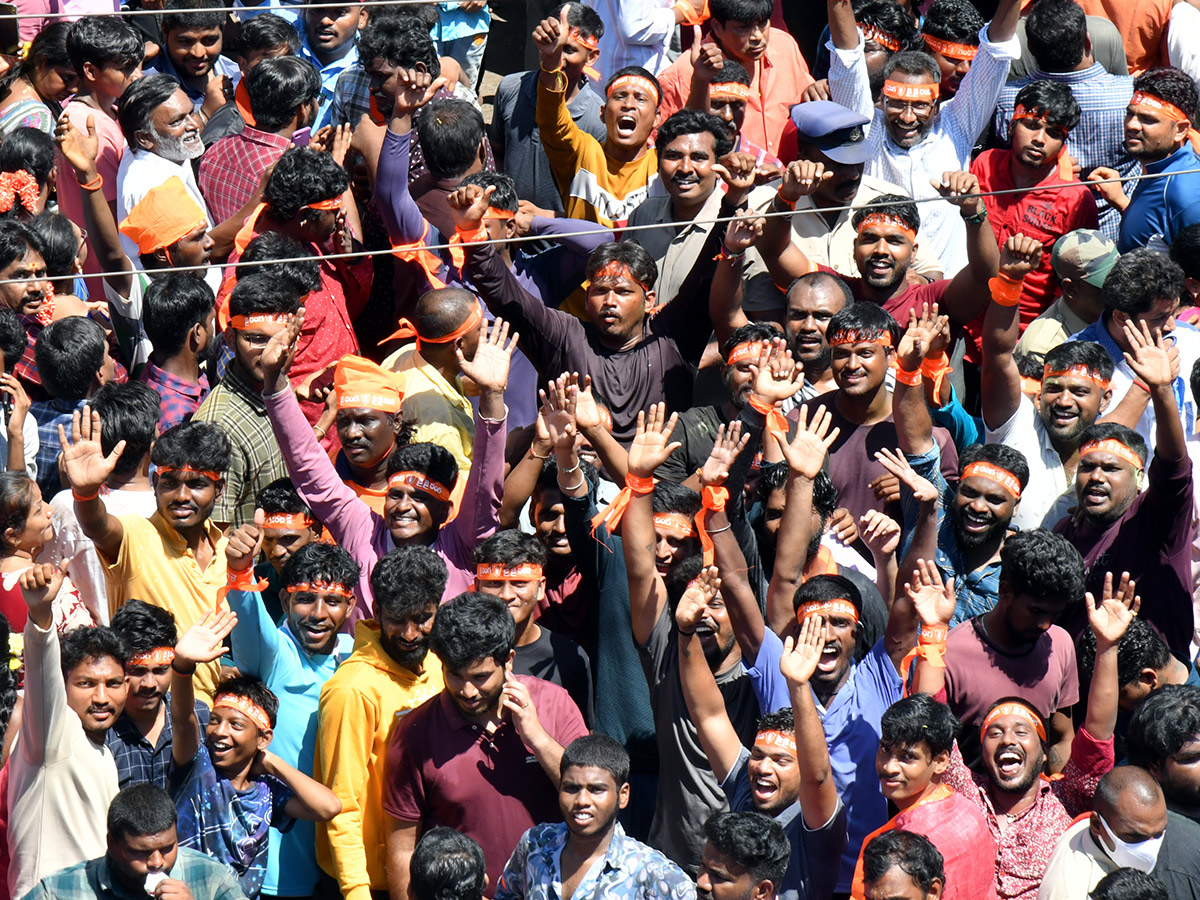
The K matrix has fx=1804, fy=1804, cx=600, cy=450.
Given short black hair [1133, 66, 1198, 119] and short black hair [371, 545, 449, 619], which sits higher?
short black hair [1133, 66, 1198, 119]

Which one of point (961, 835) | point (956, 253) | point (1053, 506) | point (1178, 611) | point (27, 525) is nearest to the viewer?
point (961, 835)

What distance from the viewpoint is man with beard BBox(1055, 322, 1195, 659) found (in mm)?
6453

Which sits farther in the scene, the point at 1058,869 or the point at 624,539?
the point at 624,539

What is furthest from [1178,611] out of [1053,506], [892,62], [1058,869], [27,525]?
[27,525]

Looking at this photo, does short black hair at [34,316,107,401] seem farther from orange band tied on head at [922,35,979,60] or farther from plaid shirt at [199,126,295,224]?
orange band tied on head at [922,35,979,60]

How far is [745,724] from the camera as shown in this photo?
20.0ft

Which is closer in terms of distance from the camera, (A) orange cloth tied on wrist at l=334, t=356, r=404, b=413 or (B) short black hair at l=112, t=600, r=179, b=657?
(B) short black hair at l=112, t=600, r=179, b=657

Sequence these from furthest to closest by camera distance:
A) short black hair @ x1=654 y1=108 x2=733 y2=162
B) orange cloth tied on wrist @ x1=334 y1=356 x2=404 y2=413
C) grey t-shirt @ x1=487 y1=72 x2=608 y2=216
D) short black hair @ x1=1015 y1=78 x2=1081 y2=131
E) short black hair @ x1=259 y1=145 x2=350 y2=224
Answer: grey t-shirt @ x1=487 y1=72 x2=608 y2=216
short black hair @ x1=1015 y1=78 x2=1081 y2=131
short black hair @ x1=654 y1=108 x2=733 y2=162
short black hair @ x1=259 y1=145 x2=350 y2=224
orange cloth tied on wrist @ x1=334 y1=356 x2=404 y2=413

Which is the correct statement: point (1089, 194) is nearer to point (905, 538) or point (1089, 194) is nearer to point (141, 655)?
point (905, 538)

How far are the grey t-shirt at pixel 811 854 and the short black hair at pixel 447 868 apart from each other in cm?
87

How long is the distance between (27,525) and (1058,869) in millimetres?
3519

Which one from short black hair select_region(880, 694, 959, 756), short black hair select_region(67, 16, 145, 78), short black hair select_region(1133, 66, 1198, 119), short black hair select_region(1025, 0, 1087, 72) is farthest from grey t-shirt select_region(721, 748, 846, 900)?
short black hair select_region(67, 16, 145, 78)

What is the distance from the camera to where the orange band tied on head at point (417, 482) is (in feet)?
21.1

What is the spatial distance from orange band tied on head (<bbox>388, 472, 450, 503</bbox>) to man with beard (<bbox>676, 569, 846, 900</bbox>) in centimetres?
113
